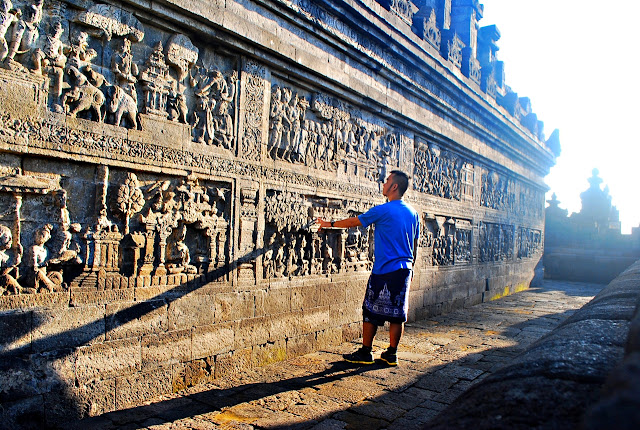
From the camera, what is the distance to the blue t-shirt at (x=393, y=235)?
4758 millimetres

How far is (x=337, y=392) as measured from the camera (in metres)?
4.07

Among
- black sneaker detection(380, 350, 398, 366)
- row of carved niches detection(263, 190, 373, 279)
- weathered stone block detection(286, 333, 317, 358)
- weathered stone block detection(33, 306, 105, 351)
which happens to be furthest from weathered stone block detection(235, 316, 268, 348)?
weathered stone block detection(33, 306, 105, 351)

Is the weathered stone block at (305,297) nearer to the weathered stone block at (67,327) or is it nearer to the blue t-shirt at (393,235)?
the blue t-shirt at (393,235)

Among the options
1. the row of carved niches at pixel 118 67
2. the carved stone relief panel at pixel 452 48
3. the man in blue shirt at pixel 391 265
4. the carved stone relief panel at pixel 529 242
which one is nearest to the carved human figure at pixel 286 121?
the row of carved niches at pixel 118 67

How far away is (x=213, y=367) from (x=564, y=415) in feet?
12.4

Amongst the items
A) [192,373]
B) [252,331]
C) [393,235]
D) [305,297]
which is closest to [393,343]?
[393,235]

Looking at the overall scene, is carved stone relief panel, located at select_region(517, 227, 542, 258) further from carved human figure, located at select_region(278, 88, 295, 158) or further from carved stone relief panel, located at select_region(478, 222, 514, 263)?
carved human figure, located at select_region(278, 88, 295, 158)

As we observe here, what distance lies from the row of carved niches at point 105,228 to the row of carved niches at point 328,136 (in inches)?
49.4

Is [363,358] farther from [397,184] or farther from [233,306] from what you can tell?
[397,184]

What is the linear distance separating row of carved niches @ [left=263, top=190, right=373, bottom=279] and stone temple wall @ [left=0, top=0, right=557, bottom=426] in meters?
0.03

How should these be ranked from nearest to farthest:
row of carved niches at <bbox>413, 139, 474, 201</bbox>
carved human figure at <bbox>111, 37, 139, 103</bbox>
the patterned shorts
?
carved human figure at <bbox>111, 37, 139, 103</bbox>, the patterned shorts, row of carved niches at <bbox>413, 139, 474, 201</bbox>

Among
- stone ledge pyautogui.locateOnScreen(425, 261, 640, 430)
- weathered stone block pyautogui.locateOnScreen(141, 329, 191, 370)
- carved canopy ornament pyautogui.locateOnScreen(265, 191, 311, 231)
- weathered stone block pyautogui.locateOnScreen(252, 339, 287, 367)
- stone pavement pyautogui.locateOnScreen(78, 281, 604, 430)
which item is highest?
carved canopy ornament pyautogui.locateOnScreen(265, 191, 311, 231)

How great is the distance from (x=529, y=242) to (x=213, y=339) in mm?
14191

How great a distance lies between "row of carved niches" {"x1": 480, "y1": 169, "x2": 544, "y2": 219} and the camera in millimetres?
12048
